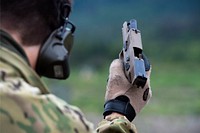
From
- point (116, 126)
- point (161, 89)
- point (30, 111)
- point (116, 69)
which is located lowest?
point (30, 111)

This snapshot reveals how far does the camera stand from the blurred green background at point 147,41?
23109mm

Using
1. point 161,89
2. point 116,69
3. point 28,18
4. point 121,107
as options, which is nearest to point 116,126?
point 121,107

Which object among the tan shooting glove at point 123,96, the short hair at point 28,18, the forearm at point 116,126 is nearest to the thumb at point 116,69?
the tan shooting glove at point 123,96

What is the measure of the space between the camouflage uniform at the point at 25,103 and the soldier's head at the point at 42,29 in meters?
0.04

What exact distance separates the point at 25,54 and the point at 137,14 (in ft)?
77.9

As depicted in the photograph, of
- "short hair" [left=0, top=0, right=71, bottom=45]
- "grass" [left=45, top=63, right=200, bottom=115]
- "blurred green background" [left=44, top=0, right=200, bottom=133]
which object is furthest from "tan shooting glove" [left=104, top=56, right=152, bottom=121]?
"blurred green background" [left=44, top=0, right=200, bottom=133]

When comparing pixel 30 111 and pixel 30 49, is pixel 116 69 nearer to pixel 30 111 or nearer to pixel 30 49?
pixel 30 49

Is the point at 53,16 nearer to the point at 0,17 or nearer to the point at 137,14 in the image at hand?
the point at 0,17

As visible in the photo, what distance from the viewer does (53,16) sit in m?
2.16

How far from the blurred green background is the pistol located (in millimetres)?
17990

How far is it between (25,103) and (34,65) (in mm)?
175

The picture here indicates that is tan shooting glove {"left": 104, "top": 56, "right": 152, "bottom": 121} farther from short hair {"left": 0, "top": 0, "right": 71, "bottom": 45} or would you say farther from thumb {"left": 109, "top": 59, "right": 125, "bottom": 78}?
short hair {"left": 0, "top": 0, "right": 71, "bottom": 45}

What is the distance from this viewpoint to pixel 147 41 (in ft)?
85.6

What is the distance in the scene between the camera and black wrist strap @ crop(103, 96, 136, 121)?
3.15m
